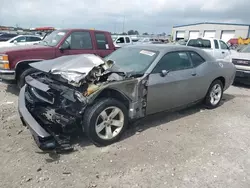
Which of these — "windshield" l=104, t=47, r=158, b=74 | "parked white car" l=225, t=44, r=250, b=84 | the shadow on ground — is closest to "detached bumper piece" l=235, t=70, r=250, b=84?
"parked white car" l=225, t=44, r=250, b=84

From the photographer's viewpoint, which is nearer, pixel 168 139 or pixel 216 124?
pixel 168 139

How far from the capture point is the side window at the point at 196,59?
15.5ft

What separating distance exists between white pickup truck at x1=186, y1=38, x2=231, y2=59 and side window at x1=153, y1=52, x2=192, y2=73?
835cm

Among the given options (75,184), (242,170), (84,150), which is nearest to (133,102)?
(84,150)

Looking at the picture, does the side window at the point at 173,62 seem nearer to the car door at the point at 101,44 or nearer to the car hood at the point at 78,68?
the car hood at the point at 78,68

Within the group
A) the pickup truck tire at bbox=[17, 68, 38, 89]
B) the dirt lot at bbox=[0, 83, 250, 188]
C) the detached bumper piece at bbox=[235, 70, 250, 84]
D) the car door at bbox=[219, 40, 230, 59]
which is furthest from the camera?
the car door at bbox=[219, 40, 230, 59]

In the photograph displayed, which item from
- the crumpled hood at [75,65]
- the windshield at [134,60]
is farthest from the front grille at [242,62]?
the crumpled hood at [75,65]

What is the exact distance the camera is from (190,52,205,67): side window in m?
4.73

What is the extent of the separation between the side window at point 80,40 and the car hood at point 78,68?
285 cm

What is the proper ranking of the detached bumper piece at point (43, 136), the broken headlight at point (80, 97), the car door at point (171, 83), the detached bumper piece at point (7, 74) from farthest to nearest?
the detached bumper piece at point (7, 74), the car door at point (171, 83), the broken headlight at point (80, 97), the detached bumper piece at point (43, 136)

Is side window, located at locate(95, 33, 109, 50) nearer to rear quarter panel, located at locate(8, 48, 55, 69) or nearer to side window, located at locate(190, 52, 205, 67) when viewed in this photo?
rear quarter panel, located at locate(8, 48, 55, 69)

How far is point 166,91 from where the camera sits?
4.03 metres

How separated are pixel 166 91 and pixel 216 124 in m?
1.39

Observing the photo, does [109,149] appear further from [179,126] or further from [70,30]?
[70,30]
